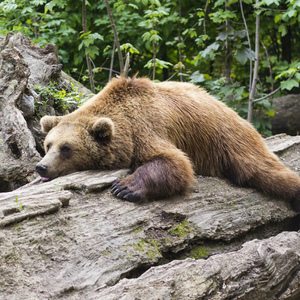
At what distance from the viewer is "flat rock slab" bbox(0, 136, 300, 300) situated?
284 centimetres

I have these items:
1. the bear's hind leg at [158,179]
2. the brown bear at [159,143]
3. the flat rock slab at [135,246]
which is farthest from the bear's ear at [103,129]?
the bear's hind leg at [158,179]

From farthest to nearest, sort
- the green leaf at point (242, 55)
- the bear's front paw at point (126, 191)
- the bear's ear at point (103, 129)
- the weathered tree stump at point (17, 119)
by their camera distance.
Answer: the green leaf at point (242, 55) < the weathered tree stump at point (17, 119) < the bear's ear at point (103, 129) < the bear's front paw at point (126, 191)

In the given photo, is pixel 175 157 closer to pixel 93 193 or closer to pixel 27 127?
pixel 93 193

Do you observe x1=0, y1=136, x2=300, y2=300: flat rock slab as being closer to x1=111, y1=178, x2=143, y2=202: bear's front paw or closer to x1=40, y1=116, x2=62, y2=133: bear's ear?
x1=111, y1=178, x2=143, y2=202: bear's front paw

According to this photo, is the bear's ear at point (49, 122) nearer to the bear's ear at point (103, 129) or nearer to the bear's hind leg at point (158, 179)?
the bear's ear at point (103, 129)

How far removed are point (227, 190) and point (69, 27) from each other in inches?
245

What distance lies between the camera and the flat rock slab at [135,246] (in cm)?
284

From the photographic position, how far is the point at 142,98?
4668mm

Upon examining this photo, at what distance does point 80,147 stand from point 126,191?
805mm

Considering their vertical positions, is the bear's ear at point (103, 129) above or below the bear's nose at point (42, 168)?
above

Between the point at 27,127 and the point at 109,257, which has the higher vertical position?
the point at 27,127

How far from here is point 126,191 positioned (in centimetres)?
384

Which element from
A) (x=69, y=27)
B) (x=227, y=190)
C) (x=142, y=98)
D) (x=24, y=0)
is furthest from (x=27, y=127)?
(x=69, y=27)

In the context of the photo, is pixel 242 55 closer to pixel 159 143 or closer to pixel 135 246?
pixel 159 143
